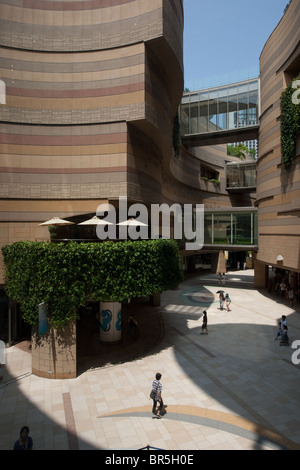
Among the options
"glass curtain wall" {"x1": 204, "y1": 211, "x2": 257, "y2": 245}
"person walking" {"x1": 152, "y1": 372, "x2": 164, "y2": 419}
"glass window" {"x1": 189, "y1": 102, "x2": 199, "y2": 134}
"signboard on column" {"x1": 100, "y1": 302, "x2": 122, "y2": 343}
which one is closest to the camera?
"person walking" {"x1": 152, "y1": 372, "x2": 164, "y2": 419}

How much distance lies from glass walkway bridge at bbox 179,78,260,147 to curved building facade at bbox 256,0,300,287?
22.1 feet

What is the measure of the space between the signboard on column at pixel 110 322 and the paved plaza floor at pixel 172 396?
1.19 metres

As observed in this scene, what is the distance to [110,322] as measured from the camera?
18578mm

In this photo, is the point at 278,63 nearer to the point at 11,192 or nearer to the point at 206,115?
the point at 206,115

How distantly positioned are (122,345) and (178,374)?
468cm

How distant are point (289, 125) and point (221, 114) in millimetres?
17936

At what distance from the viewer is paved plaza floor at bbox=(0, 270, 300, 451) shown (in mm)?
10180

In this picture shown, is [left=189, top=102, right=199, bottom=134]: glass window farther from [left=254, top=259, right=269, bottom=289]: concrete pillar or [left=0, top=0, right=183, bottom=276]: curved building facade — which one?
[left=0, top=0, right=183, bottom=276]: curved building facade

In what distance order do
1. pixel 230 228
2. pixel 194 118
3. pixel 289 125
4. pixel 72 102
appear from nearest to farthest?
pixel 72 102, pixel 289 125, pixel 230 228, pixel 194 118

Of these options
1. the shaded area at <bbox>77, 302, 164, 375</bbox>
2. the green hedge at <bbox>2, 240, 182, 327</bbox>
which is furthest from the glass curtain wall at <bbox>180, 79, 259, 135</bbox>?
the green hedge at <bbox>2, 240, 182, 327</bbox>

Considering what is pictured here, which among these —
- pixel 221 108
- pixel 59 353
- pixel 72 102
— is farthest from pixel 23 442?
pixel 221 108

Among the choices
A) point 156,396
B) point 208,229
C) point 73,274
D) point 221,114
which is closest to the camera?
point 156,396

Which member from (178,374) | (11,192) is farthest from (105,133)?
(178,374)

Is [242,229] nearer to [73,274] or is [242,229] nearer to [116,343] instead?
[116,343]
